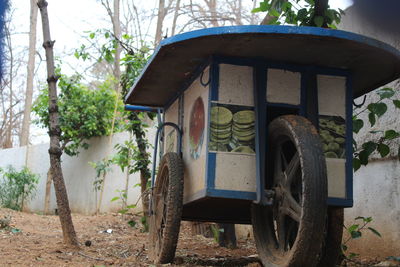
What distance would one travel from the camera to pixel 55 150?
251 inches

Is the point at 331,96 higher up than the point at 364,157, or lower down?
higher up

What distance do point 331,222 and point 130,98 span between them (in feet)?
8.04

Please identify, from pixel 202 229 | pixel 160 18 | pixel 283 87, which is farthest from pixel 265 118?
pixel 160 18

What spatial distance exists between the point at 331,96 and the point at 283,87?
0.40m

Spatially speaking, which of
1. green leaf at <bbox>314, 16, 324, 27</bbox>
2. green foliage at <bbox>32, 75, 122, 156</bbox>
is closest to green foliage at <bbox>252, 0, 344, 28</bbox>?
green leaf at <bbox>314, 16, 324, 27</bbox>

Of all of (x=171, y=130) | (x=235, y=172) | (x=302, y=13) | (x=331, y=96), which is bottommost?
(x=235, y=172)

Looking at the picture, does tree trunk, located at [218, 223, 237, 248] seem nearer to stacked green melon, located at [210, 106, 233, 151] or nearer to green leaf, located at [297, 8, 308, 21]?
green leaf, located at [297, 8, 308, 21]

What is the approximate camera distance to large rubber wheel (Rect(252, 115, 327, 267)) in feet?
12.5

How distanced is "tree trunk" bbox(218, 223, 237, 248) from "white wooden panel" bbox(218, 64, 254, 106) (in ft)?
9.43

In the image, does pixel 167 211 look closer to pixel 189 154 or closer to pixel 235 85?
pixel 189 154

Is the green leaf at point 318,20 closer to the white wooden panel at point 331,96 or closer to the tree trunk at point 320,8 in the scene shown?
the tree trunk at point 320,8

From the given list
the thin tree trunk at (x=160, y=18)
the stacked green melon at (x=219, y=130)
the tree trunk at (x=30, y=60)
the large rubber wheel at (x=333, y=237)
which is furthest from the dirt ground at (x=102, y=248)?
the tree trunk at (x=30, y=60)

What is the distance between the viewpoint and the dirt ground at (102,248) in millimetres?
5355

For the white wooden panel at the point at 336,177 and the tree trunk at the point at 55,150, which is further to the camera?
the tree trunk at the point at 55,150
